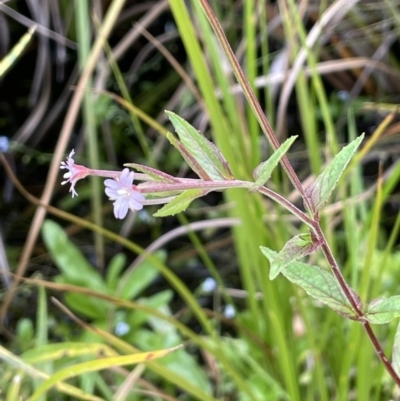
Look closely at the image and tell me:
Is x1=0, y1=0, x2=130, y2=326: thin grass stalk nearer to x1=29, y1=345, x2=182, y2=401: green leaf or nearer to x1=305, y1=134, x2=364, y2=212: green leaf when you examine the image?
x1=29, y1=345, x2=182, y2=401: green leaf

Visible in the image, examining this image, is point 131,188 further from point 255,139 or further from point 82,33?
point 82,33

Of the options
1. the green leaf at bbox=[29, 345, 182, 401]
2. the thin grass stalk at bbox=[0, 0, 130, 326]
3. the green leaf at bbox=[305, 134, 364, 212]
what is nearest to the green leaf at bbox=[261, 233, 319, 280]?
the green leaf at bbox=[305, 134, 364, 212]

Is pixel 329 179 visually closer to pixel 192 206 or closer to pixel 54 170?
pixel 54 170

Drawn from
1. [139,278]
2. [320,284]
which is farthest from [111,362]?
[139,278]

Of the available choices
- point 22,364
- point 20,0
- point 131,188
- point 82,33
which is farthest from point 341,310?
point 20,0

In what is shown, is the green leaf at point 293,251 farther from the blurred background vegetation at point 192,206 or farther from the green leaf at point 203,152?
the blurred background vegetation at point 192,206
